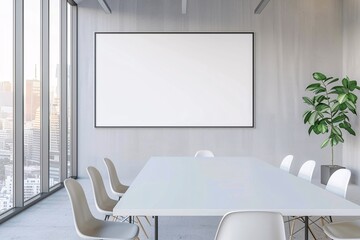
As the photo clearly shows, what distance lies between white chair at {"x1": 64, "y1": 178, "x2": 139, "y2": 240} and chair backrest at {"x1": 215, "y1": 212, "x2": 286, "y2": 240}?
35.3 inches

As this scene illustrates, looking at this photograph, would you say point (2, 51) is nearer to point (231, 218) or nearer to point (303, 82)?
point (231, 218)

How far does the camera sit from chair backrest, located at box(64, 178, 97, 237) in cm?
221

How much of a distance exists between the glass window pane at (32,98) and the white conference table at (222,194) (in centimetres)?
223

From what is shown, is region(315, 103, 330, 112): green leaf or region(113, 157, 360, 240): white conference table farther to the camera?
region(315, 103, 330, 112): green leaf

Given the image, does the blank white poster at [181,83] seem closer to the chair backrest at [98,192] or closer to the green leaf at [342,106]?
the green leaf at [342,106]

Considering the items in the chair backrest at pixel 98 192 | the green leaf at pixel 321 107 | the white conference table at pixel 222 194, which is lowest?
the chair backrest at pixel 98 192

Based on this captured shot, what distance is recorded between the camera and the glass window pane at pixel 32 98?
4.56 m

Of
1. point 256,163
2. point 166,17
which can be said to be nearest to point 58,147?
point 166,17

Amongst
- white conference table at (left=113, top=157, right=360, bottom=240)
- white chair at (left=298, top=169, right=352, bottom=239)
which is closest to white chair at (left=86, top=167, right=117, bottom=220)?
white conference table at (left=113, top=157, right=360, bottom=240)

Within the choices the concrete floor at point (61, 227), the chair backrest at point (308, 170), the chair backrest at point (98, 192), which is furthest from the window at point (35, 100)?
the chair backrest at point (308, 170)

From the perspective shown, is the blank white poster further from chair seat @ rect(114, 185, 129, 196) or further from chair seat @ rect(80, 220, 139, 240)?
chair seat @ rect(80, 220, 139, 240)

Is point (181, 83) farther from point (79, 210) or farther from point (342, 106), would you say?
point (79, 210)

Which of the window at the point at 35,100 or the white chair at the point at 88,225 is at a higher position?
the window at the point at 35,100

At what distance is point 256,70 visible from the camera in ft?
21.3
